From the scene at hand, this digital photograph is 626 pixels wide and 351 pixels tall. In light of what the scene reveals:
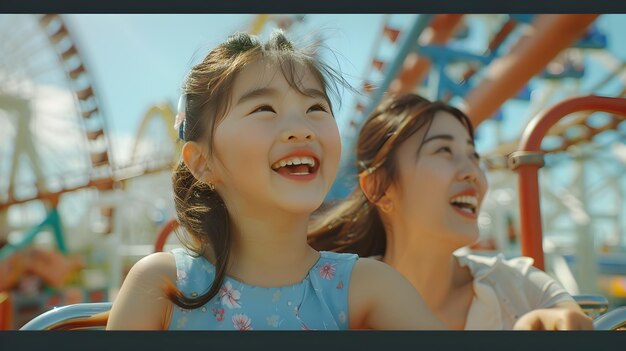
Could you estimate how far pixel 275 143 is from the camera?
654 mm

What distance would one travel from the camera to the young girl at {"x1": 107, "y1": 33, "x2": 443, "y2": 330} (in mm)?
648

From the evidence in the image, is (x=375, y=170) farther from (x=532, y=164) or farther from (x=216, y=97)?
(x=216, y=97)

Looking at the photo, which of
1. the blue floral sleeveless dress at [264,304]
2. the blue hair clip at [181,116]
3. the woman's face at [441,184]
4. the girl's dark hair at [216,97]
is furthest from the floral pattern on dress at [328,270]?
the woman's face at [441,184]

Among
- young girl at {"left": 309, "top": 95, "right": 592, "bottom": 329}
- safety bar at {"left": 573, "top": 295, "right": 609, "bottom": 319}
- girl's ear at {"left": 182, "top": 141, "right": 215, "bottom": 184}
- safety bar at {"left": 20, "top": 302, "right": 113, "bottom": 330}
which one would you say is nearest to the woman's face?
young girl at {"left": 309, "top": 95, "right": 592, "bottom": 329}

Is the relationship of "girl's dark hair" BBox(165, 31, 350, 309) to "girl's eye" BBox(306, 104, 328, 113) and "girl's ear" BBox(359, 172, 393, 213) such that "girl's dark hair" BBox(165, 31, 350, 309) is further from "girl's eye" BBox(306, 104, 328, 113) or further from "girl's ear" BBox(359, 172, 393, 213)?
"girl's ear" BBox(359, 172, 393, 213)

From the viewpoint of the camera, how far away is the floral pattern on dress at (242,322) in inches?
25.3

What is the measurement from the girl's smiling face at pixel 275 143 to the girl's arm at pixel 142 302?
0.13 metres

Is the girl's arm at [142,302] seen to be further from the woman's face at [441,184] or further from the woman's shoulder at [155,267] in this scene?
the woman's face at [441,184]

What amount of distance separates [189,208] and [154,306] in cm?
15

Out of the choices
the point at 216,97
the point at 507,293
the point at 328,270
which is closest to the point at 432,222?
the point at 507,293

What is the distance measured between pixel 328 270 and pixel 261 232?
0.09 meters

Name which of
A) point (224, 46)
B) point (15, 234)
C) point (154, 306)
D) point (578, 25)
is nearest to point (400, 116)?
point (224, 46)

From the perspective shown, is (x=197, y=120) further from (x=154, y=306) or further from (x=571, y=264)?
(x=571, y=264)

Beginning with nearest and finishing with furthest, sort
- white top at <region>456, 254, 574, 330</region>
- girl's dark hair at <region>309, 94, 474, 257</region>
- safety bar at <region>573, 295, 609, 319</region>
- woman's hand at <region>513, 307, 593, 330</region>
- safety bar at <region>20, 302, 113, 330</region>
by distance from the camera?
woman's hand at <region>513, 307, 593, 330</region>, safety bar at <region>20, 302, 113, 330</region>, safety bar at <region>573, 295, 609, 319</region>, white top at <region>456, 254, 574, 330</region>, girl's dark hair at <region>309, 94, 474, 257</region>
